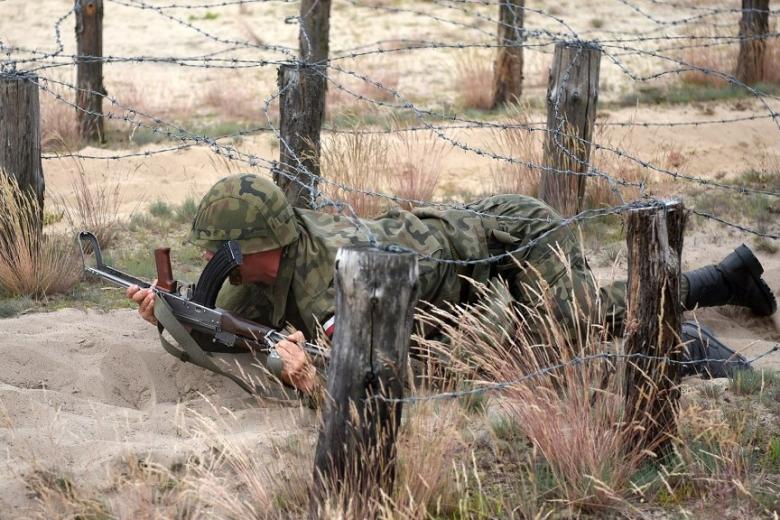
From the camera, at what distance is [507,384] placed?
11.2ft

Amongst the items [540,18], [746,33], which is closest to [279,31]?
[540,18]

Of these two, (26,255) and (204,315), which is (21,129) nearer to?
(26,255)

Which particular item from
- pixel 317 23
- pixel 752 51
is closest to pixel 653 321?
pixel 317 23

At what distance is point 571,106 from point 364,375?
3.72 meters

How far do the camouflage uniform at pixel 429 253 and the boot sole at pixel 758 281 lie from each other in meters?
0.97

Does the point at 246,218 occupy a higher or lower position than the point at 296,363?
higher

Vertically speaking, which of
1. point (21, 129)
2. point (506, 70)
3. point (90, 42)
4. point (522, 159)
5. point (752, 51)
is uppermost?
point (752, 51)

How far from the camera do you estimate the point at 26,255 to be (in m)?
5.98

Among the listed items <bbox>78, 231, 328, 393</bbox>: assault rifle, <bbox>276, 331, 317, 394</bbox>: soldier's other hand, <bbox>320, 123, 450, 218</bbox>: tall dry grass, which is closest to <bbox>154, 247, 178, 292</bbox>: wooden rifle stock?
<bbox>78, 231, 328, 393</bbox>: assault rifle

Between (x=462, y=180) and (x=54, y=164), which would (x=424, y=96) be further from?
(x=54, y=164)

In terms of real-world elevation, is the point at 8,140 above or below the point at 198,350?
above

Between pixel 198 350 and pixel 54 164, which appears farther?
pixel 54 164

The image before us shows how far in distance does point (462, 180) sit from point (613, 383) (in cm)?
534

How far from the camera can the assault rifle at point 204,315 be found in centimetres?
448
